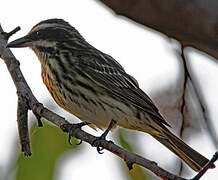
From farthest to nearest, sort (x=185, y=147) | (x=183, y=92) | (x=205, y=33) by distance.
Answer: (x=185, y=147) → (x=183, y=92) → (x=205, y=33)

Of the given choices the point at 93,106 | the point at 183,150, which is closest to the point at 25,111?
the point at 93,106

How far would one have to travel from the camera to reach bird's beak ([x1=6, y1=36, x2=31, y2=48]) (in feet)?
13.4

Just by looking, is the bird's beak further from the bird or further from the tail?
the tail

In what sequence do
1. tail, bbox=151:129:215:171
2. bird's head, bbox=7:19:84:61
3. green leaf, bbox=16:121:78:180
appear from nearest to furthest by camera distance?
green leaf, bbox=16:121:78:180 → tail, bbox=151:129:215:171 → bird's head, bbox=7:19:84:61

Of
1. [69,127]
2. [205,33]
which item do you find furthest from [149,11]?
[69,127]

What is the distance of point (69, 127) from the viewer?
3.61 meters

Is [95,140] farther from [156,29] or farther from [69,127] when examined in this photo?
[156,29]

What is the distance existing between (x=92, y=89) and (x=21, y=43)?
793mm

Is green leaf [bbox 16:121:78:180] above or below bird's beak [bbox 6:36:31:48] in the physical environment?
below

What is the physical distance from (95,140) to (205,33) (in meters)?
1.87

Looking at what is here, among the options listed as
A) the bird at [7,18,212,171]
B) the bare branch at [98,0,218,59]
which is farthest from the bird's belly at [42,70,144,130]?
the bare branch at [98,0,218,59]

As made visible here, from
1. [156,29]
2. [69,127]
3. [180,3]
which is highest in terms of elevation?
[180,3]

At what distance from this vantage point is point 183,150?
3.99 metres

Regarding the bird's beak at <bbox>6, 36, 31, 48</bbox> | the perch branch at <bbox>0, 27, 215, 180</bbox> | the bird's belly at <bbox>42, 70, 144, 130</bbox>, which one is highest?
the bird's beak at <bbox>6, 36, 31, 48</bbox>
